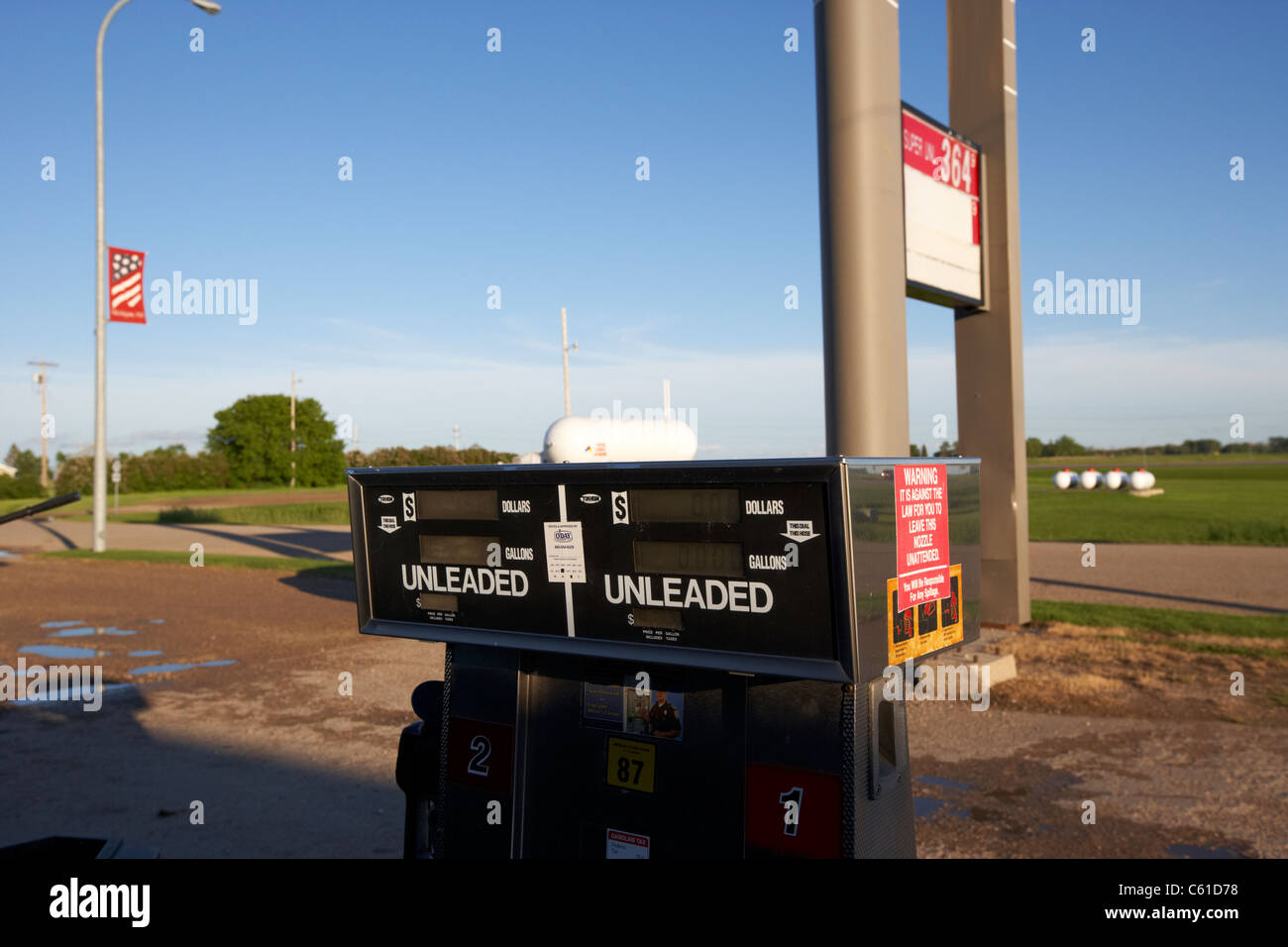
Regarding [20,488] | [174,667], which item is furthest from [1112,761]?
[20,488]

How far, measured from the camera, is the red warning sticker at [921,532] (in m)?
2.54

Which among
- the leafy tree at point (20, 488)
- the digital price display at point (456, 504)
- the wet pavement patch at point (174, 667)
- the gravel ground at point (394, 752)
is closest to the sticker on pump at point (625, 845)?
the digital price display at point (456, 504)

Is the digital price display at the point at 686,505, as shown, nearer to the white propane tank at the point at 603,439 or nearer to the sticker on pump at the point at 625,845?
the sticker on pump at the point at 625,845

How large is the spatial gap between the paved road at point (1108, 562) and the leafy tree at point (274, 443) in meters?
51.1

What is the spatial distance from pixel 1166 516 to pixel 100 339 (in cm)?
3479

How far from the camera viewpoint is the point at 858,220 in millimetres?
7965

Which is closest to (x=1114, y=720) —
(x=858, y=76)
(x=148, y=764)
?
(x=858, y=76)

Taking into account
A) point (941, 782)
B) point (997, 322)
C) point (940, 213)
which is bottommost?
point (941, 782)

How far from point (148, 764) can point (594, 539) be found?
19.7ft

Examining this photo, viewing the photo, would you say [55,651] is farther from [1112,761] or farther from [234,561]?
[1112,761]

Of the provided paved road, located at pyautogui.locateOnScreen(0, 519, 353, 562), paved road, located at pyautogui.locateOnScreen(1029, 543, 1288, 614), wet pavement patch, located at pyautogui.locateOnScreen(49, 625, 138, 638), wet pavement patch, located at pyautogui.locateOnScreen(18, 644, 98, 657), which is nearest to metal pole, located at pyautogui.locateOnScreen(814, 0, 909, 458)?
paved road, located at pyautogui.locateOnScreen(1029, 543, 1288, 614)

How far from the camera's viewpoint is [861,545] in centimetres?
237

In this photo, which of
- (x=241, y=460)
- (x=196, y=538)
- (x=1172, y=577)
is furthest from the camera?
(x=241, y=460)

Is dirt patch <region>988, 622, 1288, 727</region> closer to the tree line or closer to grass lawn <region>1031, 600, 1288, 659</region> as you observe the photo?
grass lawn <region>1031, 600, 1288, 659</region>
